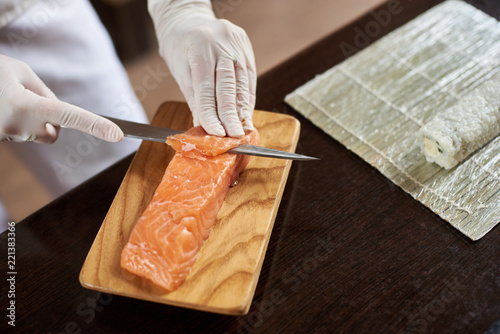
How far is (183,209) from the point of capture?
1179mm

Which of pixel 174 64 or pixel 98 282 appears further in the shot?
pixel 174 64

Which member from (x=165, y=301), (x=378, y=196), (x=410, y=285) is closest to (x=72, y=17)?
(x=165, y=301)

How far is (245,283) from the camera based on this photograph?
110cm

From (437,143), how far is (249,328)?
783mm

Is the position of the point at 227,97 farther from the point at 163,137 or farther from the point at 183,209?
the point at 183,209

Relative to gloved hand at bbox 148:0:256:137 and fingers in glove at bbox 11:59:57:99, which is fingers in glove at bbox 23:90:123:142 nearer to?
fingers in glove at bbox 11:59:57:99

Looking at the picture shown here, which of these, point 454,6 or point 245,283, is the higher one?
point 454,6

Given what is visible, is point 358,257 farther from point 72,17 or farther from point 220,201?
point 72,17

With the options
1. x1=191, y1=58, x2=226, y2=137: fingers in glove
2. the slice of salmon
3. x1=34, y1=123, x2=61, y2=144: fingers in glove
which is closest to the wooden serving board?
the slice of salmon

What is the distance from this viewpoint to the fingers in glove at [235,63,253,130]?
1.42 meters

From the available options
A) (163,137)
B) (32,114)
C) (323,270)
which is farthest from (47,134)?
(323,270)

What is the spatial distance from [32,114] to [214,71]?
57 cm

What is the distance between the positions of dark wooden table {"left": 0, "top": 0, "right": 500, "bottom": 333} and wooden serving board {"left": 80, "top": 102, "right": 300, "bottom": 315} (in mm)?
76

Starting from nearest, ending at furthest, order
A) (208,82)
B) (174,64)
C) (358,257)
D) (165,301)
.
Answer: (165,301), (358,257), (208,82), (174,64)
